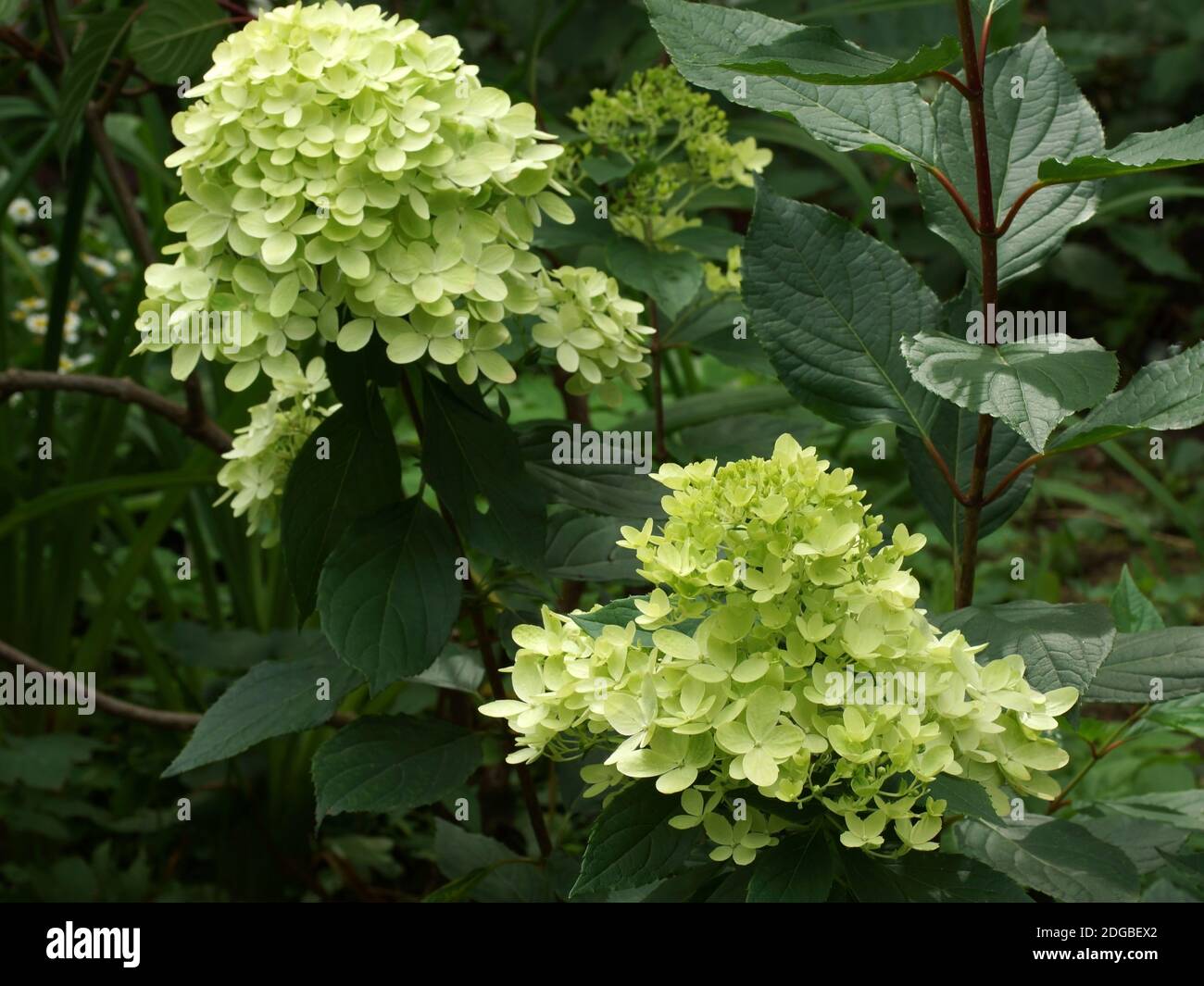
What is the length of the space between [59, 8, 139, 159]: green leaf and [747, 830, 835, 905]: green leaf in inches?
45.9

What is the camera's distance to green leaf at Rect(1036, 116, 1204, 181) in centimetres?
79

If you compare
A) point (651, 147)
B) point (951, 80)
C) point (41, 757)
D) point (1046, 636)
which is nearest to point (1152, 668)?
point (1046, 636)

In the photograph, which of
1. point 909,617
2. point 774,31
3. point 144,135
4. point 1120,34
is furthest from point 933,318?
point 1120,34

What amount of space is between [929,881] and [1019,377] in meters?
0.33

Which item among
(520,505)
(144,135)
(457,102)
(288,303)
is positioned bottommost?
(520,505)

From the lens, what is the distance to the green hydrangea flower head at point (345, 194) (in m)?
0.90

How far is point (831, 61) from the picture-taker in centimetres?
85

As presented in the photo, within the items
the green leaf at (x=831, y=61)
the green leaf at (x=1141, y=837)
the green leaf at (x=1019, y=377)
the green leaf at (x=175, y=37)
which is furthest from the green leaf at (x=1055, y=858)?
the green leaf at (x=175, y=37)

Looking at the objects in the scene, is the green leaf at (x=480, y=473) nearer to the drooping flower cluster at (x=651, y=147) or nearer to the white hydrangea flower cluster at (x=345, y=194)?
the white hydrangea flower cluster at (x=345, y=194)

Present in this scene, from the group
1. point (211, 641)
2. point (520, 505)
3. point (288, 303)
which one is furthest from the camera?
point (211, 641)

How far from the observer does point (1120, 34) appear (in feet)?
11.7
